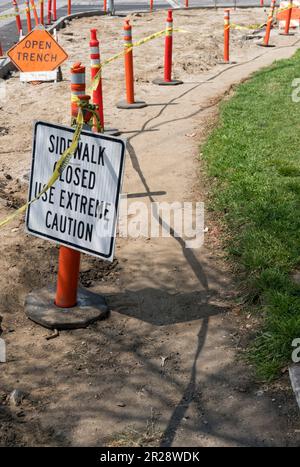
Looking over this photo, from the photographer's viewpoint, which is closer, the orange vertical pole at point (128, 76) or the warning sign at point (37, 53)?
the orange vertical pole at point (128, 76)

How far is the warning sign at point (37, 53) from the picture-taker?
11.5m

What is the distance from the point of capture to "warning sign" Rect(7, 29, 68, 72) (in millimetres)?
11500

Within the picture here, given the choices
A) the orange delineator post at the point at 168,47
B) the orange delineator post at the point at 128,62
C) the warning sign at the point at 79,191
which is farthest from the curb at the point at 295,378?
the orange delineator post at the point at 168,47

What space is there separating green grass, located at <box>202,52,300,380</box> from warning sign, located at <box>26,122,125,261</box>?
1319 mm

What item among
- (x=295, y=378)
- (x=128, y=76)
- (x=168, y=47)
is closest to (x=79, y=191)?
(x=295, y=378)

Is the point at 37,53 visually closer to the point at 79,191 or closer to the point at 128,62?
the point at 128,62

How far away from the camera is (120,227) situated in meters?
7.07

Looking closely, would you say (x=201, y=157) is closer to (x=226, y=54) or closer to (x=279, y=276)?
(x=279, y=276)

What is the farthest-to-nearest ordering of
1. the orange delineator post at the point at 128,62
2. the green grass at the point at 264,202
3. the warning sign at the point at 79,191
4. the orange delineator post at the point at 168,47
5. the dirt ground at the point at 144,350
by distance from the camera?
the orange delineator post at the point at 168,47 < the orange delineator post at the point at 128,62 < the green grass at the point at 264,202 < the warning sign at the point at 79,191 < the dirt ground at the point at 144,350

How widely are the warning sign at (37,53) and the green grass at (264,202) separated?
9.87 ft

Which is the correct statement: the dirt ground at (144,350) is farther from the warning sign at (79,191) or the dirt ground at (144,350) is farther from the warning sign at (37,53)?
the warning sign at (37,53)

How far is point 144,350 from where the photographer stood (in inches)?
198

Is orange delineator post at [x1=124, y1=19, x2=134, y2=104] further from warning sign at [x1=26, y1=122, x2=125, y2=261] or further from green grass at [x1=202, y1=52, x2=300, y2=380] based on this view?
warning sign at [x1=26, y1=122, x2=125, y2=261]

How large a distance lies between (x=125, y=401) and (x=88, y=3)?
3080 centimetres
